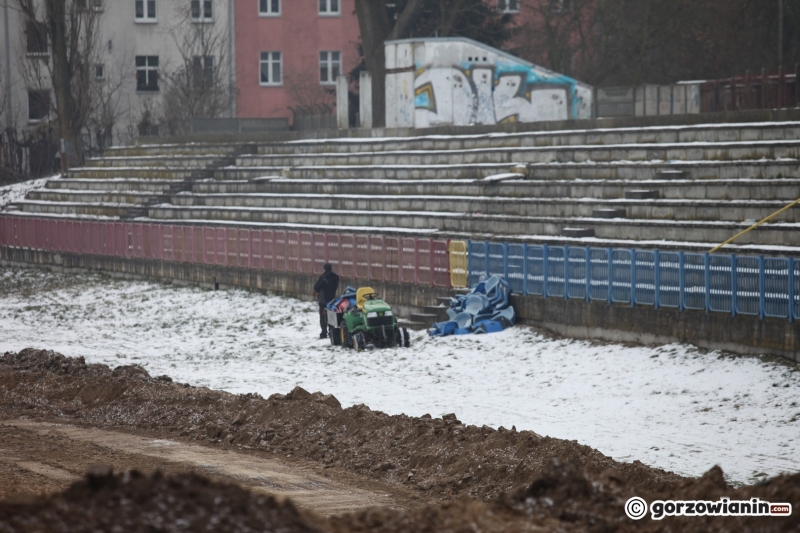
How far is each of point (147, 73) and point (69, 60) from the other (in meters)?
10.7

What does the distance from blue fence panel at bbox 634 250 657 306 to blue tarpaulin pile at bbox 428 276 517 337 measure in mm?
3943

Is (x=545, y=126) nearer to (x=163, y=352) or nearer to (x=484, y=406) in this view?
(x=163, y=352)

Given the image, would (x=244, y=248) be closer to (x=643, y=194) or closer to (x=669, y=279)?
(x=643, y=194)

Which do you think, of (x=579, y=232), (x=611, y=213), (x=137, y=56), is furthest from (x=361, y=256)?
(x=137, y=56)

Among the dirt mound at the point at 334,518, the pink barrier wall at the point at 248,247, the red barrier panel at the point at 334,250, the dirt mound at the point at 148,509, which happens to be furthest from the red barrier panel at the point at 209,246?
the dirt mound at the point at 148,509

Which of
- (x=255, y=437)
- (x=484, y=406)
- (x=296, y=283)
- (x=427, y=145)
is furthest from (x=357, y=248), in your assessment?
(x=255, y=437)

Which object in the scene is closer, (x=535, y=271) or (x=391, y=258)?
(x=535, y=271)

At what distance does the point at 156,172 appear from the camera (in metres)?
52.3

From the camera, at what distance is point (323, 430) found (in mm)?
18797

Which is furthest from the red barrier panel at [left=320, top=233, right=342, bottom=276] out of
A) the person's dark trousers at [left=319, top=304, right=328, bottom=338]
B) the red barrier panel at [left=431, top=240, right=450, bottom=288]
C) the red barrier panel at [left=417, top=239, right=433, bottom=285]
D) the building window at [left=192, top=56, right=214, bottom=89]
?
the building window at [left=192, top=56, right=214, bottom=89]

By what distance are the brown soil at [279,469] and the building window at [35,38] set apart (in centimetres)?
3736

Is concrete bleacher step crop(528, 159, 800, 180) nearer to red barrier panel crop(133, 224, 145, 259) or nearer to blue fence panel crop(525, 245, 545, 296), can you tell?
blue fence panel crop(525, 245, 545, 296)

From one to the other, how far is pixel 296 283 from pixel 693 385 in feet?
61.6

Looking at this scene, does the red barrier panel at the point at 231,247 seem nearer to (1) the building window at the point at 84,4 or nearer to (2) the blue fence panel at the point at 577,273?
(2) the blue fence panel at the point at 577,273
